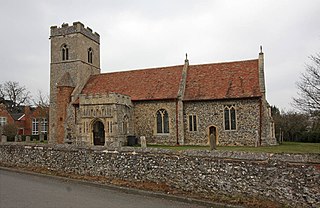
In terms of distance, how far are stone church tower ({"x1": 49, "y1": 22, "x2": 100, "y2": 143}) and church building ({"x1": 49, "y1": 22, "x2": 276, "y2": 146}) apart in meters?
0.11

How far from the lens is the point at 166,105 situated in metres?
26.5

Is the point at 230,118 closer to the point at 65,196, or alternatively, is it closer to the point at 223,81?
the point at 223,81

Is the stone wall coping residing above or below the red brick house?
below

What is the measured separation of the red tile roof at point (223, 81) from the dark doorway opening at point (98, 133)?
28.0ft

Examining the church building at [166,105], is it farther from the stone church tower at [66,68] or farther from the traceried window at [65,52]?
the traceried window at [65,52]

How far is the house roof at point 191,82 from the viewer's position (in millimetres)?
25000

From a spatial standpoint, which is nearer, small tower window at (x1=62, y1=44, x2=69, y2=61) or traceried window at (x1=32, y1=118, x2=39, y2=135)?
small tower window at (x1=62, y1=44, x2=69, y2=61)

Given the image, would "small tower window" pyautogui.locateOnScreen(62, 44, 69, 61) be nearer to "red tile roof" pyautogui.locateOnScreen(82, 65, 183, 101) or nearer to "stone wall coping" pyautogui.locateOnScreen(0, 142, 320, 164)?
"red tile roof" pyautogui.locateOnScreen(82, 65, 183, 101)

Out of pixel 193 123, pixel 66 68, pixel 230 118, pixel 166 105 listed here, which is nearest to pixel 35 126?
pixel 66 68

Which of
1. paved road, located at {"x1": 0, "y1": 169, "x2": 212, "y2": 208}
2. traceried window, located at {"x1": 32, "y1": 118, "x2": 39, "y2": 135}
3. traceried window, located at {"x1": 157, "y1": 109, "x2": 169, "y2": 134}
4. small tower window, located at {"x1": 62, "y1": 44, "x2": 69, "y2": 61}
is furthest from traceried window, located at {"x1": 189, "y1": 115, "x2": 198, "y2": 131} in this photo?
traceried window, located at {"x1": 32, "y1": 118, "x2": 39, "y2": 135}

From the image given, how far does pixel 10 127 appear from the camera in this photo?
4062 centimetres

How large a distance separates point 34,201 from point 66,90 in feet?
75.8

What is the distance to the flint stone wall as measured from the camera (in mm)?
7473

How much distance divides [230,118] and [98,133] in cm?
1241
